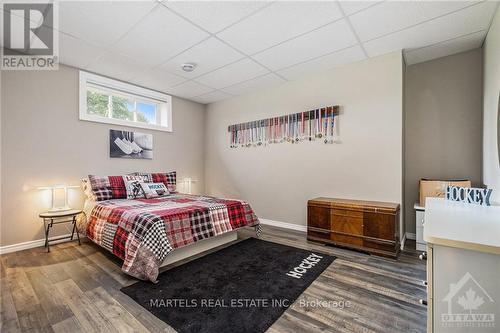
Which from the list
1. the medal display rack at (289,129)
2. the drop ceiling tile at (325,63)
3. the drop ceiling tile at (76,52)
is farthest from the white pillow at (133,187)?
the drop ceiling tile at (325,63)

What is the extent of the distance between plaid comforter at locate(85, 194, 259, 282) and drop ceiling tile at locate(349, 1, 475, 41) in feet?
8.48

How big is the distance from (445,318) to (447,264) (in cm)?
23

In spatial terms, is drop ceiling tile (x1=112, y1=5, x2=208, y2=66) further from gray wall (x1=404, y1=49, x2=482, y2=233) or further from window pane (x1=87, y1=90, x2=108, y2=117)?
gray wall (x1=404, y1=49, x2=482, y2=233)

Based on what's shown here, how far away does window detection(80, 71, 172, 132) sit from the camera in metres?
3.60

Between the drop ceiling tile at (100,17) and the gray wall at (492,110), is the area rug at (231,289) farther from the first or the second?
the drop ceiling tile at (100,17)

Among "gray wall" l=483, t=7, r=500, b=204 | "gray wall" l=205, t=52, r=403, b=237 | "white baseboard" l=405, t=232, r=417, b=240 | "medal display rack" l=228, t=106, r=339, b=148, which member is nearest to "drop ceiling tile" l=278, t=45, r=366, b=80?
"gray wall" l=205, t=52, r=403, b=237

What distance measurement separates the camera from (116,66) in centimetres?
338

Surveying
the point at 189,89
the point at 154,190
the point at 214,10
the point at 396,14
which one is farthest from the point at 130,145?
the point at 396,14

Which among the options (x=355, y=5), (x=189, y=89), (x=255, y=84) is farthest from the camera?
(x=189, y=89)

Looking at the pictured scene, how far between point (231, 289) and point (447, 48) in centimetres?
382

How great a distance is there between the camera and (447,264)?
0.98m

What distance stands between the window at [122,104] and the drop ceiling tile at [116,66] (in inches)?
7.1

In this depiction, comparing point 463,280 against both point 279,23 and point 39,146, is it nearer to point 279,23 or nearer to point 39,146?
point 279,23

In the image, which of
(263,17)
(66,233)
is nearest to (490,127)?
(263,17)
